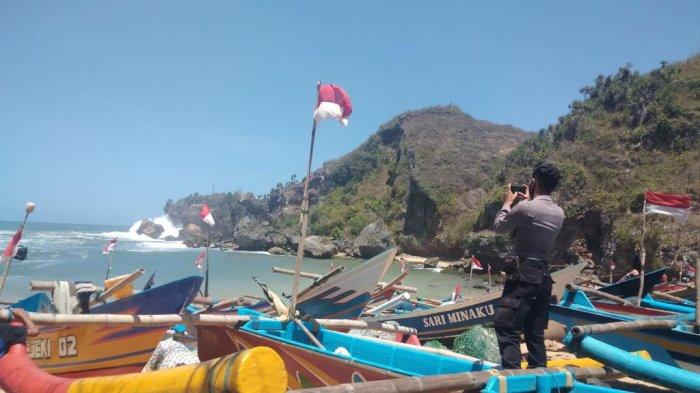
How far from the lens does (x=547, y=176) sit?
3635 mm

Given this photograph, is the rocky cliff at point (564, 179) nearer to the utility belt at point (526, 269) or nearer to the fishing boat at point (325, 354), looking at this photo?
the fishing boat at point (325, 354)

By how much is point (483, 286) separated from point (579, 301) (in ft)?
62.0

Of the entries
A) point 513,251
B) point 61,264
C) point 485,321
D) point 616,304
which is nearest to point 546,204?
point 513,251

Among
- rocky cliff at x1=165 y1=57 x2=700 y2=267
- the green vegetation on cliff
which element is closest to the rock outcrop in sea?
rocky cliff at x1=165 y1=57 x2=700 y2=267

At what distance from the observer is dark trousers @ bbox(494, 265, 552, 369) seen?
10.8 ft

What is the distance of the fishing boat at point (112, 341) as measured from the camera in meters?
5.64

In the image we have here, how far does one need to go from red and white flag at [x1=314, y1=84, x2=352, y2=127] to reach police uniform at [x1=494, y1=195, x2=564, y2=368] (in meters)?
2.18

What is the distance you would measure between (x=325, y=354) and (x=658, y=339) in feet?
15.4

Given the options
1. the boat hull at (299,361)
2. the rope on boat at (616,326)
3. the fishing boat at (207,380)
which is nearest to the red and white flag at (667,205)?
the rope on boat at (616,326)

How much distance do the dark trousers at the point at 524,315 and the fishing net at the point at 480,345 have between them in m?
2.81

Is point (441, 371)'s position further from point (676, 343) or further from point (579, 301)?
point (579, 301)

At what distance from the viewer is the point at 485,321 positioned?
7.58m

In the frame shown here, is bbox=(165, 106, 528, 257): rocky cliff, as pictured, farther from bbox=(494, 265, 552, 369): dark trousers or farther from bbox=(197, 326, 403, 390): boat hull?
bbox=(494, 265, 552, 369): dark trousers

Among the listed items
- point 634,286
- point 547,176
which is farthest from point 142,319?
point 634,286
